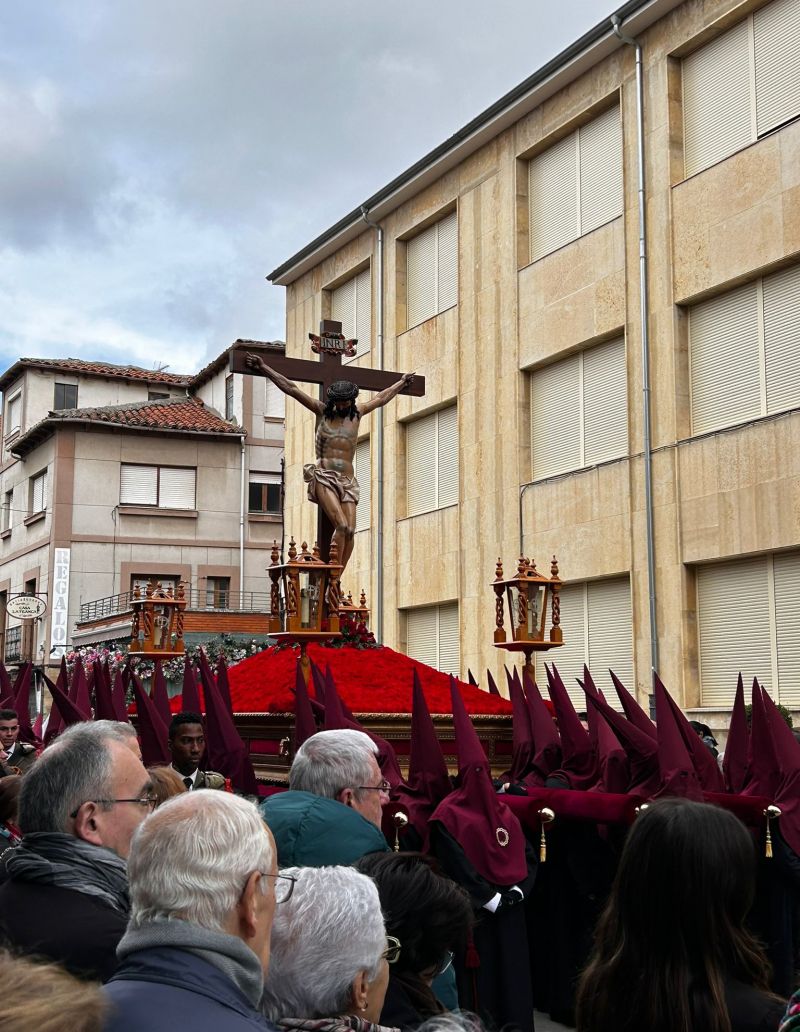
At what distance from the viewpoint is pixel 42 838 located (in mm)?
3166

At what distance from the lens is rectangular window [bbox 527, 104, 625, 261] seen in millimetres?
16703

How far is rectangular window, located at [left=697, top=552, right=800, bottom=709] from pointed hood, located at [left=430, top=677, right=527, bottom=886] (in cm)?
873

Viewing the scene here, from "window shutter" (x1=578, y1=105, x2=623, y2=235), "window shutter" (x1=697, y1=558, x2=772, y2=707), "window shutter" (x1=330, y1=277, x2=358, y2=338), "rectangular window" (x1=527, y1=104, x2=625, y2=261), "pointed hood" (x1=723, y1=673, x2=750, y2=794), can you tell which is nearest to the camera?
"pointed hood" (x1=723, y1=673, x2=750, y2=794)

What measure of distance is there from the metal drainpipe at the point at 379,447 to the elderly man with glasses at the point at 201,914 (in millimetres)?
18194

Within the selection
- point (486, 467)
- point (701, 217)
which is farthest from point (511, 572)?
point (701, 217)

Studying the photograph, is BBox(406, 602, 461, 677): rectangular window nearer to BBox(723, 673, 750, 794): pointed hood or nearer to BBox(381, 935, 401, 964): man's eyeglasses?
BBox(723, 673, 750, 794): pointed hood

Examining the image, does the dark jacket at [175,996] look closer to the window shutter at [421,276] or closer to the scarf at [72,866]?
the scarf at [72,866]

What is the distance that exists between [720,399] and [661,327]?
126 centimetres

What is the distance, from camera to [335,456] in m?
10.9

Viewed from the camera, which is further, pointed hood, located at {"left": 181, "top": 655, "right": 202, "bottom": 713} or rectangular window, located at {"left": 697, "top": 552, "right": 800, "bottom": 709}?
rectangular window, located at {"left": 697, "top": 552, "right": 800, "bottom": 709}

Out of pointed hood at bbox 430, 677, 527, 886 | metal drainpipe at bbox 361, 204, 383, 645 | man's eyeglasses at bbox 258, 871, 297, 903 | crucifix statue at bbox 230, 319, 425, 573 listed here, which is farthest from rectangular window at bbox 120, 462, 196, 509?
man's eyeglasses at bbox 258, 871, 297, 903

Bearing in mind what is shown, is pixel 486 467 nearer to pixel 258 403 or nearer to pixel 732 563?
pixel 732 563

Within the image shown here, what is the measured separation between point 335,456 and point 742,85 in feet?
25.0

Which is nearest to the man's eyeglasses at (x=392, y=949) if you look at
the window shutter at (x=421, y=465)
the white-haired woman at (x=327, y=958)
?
the white-haired woman at (x=327, y=958)
